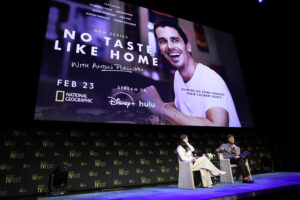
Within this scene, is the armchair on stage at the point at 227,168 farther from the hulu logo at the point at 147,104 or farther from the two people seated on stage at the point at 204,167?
A: the hulu logo at the point at 147,104

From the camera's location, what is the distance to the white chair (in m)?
2.60

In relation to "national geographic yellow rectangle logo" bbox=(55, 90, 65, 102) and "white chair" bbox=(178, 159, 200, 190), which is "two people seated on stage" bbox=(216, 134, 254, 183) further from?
"national geographic yellow rectangle logo" bbox=(55, 90, 65, 102)

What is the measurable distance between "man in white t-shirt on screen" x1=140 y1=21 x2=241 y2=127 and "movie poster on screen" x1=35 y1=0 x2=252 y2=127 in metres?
0.02

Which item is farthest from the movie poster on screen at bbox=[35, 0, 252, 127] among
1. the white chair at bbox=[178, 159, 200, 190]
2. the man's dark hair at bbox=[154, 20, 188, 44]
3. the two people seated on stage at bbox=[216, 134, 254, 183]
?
the white chair at bbox=[178, 159, 200, 190]

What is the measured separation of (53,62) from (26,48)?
57 centimetres

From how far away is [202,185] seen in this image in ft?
9.26

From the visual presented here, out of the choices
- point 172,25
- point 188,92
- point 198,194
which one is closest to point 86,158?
point 198,194

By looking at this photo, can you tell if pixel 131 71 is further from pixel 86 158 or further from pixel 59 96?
pixel 86 158

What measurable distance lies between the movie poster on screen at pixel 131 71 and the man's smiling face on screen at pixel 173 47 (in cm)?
2

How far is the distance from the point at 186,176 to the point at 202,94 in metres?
1.66

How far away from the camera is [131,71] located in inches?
129

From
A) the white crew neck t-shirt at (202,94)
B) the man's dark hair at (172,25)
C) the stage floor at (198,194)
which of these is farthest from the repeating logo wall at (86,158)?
the man's dark hair at (172,25)

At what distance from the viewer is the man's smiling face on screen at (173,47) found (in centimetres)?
373

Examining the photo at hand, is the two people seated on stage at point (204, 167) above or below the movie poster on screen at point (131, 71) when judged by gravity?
below
